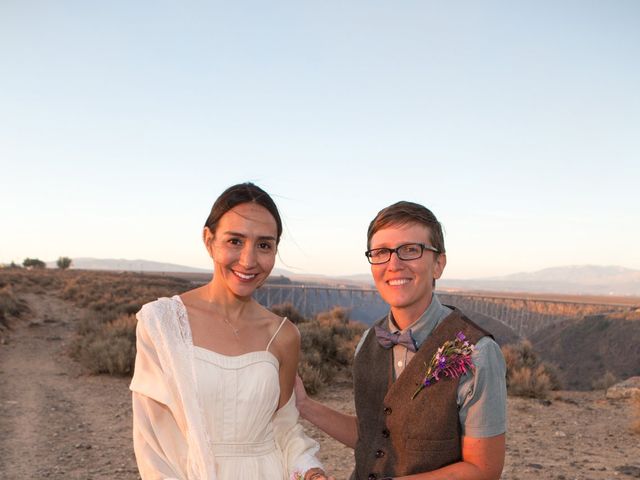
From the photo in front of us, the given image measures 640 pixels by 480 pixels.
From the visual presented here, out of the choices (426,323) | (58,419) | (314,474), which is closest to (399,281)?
(426,323)

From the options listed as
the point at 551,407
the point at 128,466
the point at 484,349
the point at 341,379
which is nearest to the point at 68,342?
the point at 341,379

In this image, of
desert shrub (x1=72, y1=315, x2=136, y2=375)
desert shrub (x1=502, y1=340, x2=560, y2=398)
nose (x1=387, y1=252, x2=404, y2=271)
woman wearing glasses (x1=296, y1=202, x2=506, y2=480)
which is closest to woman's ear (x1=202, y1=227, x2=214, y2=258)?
woman wearing glasses (x1=296, y1=202, x2=506, y2=480)

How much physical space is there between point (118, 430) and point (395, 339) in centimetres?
625

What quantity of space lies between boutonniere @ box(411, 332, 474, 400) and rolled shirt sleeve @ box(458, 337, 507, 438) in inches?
1.2

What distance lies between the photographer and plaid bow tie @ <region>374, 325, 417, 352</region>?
2.05m

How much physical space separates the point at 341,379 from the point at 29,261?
6248 centimetres

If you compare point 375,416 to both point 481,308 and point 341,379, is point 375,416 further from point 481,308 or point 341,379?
point 481,308

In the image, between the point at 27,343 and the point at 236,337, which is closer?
the point at 236,337

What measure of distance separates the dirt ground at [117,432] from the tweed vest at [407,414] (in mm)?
4005

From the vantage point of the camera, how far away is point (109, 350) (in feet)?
34.2

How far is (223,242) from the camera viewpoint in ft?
7.55

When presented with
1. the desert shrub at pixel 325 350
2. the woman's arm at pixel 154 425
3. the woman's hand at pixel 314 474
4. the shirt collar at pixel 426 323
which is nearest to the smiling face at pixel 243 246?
the woman's arm at pixel 154 425

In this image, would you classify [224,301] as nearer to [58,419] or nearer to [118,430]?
[118,430]

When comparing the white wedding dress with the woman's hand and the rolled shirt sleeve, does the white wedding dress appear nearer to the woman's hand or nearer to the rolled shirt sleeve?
the woman's hand
